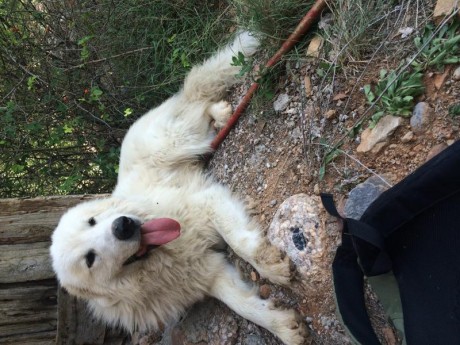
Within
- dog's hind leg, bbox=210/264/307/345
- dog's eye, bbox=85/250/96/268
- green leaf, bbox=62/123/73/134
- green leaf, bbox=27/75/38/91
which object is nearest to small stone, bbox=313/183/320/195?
dog's hind leg, bbox=210/264/307/345

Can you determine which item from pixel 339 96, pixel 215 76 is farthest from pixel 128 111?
pixel 339 96

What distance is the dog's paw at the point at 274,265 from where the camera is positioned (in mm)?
2520

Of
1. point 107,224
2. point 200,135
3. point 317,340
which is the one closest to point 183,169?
point 200,135

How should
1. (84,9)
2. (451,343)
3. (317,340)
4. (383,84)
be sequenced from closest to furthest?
1. (451,343)
2. (383,84)
3. (317,340)
4. (84,9)

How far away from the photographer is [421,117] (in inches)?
80.8

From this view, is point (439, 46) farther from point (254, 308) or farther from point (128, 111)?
point (128, 111)

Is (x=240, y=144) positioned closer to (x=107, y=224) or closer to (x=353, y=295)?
(x=107, y=224)

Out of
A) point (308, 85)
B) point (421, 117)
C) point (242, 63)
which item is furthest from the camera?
point (242, 63)

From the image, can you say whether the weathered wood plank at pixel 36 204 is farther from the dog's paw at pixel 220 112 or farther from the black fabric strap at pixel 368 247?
the black fabric strap at pixel 368 247

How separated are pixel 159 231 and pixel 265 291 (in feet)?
2.63

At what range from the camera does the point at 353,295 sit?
208 cm

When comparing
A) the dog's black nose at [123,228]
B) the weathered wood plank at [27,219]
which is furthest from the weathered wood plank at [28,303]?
the dog's black nose at [123,228]

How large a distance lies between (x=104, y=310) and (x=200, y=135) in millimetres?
1531

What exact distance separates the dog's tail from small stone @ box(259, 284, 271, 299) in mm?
1570
